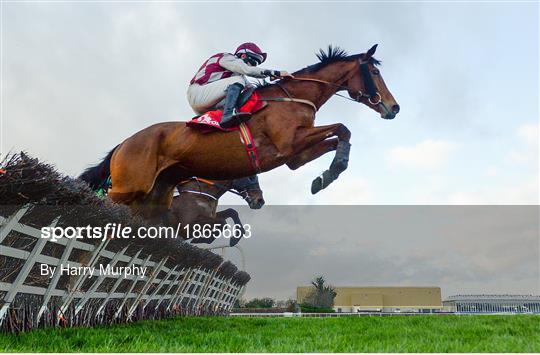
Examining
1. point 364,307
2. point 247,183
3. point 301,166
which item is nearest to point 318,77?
point 301,166

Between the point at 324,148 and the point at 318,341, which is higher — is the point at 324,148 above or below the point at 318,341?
above

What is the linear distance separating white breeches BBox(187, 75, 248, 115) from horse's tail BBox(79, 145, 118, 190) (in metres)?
1.38

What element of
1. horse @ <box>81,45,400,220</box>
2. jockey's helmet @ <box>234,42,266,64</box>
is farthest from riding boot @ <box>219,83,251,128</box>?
jockey's helmet @ <box>234,42,266,64</box>

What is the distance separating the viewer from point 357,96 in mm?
5336

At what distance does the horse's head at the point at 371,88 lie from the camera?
5.27m

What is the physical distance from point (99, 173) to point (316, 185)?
2877 mm

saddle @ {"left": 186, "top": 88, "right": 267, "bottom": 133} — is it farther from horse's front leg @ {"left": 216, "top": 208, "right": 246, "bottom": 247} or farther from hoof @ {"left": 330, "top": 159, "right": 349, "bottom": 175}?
horse's front leg @ {"left": 216, "top": 208, "right": 246, "bottom": 247}

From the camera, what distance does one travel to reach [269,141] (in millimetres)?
5059

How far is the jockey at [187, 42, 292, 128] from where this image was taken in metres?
5.02

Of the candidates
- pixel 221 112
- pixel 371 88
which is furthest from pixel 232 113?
pixel 371 88

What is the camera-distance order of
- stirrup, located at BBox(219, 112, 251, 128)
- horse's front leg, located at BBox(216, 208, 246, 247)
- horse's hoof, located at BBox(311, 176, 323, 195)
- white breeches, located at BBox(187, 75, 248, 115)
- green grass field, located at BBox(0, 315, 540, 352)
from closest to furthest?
green grass field, located at BBox(0, 315, 540, 352) → horse's hoof, located at BBox(311, 176, 323, 195) → stirrup, located at BBox(219, 112, 251, 128) → white breeches, located at BBox(187, 75, 248, 115) → horse's front leg, located at BBox(216, 208, 246, 247)

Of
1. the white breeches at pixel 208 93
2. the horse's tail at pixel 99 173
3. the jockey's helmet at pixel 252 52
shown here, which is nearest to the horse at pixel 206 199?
the horse's tail at pixel 99 173

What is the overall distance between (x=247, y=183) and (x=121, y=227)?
156cm

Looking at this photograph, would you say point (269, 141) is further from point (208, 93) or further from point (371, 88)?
point (371, 88)
